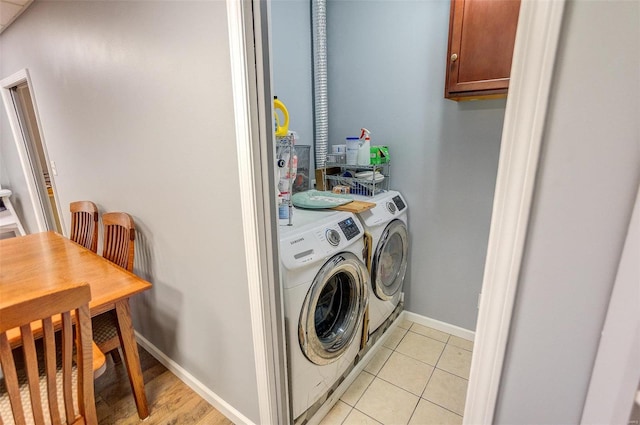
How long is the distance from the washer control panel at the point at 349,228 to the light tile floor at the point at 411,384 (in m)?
0.92

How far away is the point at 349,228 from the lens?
1.48 meters

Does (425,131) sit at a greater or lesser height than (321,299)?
greater

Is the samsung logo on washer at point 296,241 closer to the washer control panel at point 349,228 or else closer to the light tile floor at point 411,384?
the washer control panel at point 349,228

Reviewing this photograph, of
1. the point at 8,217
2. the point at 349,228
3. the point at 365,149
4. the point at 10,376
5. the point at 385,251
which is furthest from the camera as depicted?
the point at 8,217

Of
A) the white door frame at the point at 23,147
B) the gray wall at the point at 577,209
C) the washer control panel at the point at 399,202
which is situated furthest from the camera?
the white door frame at the point at 23,147

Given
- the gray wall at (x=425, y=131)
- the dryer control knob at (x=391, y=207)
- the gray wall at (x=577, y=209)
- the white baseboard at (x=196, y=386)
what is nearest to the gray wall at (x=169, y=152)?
the white baseboard at (x=196, y=386)

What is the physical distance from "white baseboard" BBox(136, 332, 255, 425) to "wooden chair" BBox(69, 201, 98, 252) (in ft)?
2.42

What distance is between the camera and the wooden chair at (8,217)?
3322 millimetres

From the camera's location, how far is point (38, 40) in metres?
2.07

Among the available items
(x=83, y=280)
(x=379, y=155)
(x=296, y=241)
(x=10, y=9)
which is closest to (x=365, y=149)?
(x=379, y=155)

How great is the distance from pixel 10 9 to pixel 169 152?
2253 millimetres

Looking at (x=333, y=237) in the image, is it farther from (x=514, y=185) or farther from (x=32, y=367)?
(x=32, y=367)

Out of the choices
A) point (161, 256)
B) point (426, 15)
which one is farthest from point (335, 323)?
point (426, 15)

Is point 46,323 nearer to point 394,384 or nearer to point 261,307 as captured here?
point 261,307
